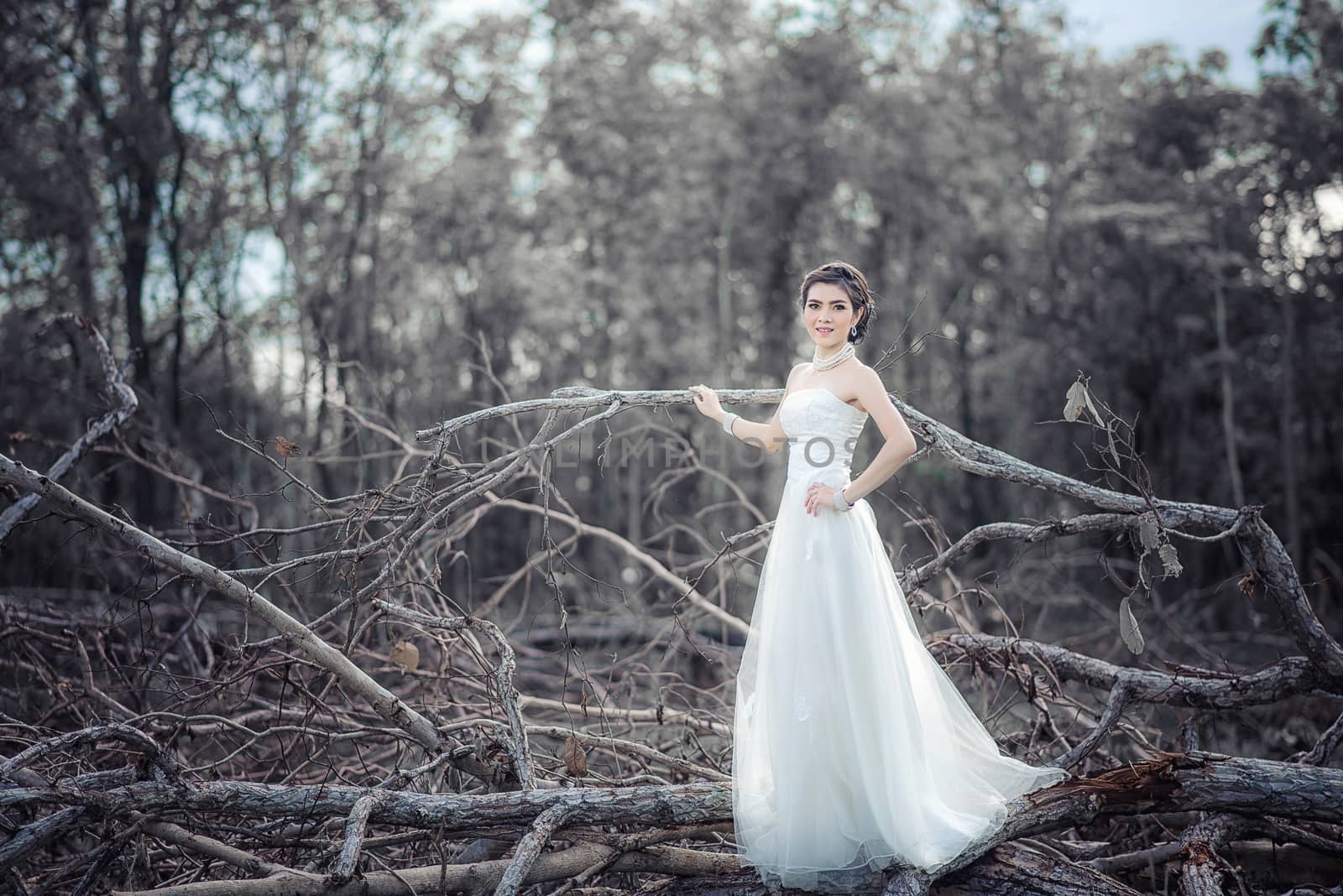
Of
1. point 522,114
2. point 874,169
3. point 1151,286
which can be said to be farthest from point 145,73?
point 1151,286

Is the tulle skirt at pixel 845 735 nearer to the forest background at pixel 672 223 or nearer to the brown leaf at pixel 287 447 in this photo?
the brown leaf at pixel 287 447

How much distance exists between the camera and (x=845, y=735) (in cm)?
313

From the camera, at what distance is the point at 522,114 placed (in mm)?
17391

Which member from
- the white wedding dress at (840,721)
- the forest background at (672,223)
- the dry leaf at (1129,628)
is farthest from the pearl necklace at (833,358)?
the forest background at (672,223)

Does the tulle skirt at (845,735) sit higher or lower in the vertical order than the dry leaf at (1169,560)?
lower

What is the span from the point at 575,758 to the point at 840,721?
116 centimetres

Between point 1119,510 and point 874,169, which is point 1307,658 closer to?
point 1119,510

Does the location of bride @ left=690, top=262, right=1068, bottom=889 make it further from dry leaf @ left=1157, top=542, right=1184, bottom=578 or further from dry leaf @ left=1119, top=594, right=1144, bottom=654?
dry leaf @ left=1157, top=542, right=1184, bottom=578

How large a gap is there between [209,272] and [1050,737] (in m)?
14.2

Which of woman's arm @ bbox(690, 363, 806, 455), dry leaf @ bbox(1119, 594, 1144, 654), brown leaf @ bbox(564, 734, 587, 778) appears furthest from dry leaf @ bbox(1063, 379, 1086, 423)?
brown leaf @ bbox(564, 734, 587, 778)

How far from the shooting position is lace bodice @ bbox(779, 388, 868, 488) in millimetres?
3301

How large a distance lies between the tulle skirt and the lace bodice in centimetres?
8

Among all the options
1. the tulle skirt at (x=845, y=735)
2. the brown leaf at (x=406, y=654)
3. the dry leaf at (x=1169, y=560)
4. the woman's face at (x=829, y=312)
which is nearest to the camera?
the tulle skirt at (x=845, y=735)

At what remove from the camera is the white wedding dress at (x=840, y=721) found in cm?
306
